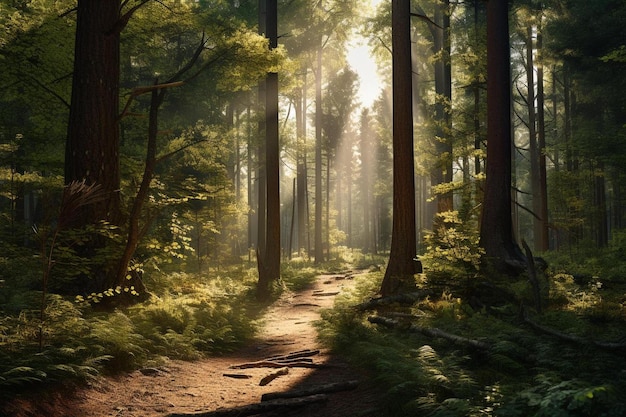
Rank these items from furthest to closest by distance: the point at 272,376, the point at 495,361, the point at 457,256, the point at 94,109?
the point at 457,256 < the point at 94,109 < the point at 272,376 < the point at 495,361

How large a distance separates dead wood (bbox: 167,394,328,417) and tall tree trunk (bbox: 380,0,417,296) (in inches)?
251

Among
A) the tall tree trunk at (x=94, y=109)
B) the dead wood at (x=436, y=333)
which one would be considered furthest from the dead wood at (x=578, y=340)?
the tall tree trunk at (x=94, y=109)

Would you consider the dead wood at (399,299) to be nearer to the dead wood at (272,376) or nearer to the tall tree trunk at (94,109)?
the dead wood at (272,376)

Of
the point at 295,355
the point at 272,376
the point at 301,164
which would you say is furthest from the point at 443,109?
the point at 272,376

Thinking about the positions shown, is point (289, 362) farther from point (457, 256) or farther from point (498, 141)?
point (498, 141)

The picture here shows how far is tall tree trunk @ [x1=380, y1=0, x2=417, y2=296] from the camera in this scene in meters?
11.4

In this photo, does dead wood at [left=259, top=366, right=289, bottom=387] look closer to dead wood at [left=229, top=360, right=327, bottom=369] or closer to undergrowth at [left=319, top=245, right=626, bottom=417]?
dead wood at [left=229, top=360, right=327, bottom=369]

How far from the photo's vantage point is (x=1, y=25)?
10.1m

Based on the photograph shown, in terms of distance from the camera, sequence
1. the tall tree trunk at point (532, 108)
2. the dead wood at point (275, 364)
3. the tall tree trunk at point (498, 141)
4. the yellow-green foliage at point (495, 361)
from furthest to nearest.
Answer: the tall tree trunk at point (532, 108), the tall tree trunk at point (498, 141), the dead wood at point (275, 364), the yellow-green foliage at point (495, 361)

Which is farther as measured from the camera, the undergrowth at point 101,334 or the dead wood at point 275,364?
the dead wood at point 275,364

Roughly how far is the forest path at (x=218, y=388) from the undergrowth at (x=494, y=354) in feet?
1.13

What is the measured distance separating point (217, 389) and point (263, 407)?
1478 mm

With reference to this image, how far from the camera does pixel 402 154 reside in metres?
11.7

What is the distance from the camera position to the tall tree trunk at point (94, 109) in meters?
8.71
